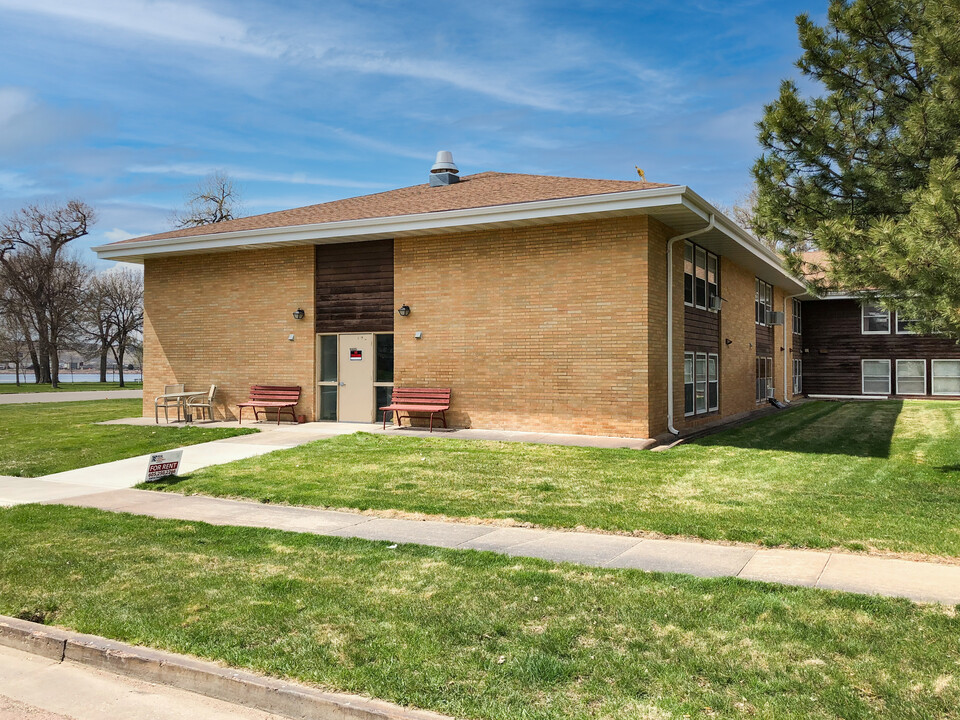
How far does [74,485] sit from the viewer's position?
37.1 ft

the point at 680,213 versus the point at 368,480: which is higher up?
the point at 680,213

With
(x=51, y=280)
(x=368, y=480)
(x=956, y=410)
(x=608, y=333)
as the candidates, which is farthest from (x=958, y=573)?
(x=51, y=280)

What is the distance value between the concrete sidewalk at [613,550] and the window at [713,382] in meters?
A: 13.6

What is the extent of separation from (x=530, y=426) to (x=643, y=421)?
2.42 metres

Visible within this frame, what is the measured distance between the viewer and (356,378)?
18578 mm

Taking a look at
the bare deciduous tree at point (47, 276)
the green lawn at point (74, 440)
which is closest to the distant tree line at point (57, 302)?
the bare deciduous tree at point (47, 276)

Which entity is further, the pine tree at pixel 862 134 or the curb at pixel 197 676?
the pine tree at pixel 862 134

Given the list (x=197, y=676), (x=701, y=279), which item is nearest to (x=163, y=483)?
(x=197, y=676)

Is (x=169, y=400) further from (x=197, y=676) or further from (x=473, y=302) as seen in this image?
(x=197, y=676)

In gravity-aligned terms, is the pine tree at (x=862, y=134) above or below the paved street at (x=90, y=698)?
above

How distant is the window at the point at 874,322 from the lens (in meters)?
33.7

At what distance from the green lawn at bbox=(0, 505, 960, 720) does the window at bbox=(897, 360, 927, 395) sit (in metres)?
31.5

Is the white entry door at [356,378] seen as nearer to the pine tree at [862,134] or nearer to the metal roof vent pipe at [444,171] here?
the metal roof vent pipe at [444,171]

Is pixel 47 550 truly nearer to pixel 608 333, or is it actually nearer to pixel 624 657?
pixel 624 657
